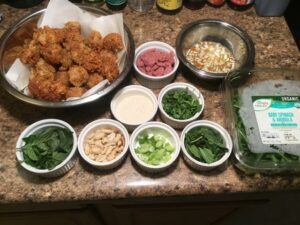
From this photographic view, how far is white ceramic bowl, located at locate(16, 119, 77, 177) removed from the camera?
2.65 feet

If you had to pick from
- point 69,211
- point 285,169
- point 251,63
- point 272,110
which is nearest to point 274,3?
point 251,63

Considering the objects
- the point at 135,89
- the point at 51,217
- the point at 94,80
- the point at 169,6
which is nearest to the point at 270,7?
the point at 169,6

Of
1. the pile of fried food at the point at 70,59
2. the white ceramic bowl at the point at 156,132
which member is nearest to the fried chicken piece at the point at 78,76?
the pile of fried food at the point at 70,59

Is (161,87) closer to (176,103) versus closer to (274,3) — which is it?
(176,103)

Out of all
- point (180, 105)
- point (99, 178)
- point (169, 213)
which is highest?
point (180, 105)

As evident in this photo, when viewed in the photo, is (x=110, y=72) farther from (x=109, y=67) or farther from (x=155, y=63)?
(x=155, y=63)

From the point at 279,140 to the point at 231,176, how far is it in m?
0.16

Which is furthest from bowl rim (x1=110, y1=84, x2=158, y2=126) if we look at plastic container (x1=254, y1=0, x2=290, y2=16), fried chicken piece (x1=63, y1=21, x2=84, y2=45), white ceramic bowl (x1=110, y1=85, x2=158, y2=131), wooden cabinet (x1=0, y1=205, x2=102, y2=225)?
plastic container (x1=254, y1=0, x2=290, y2=16)

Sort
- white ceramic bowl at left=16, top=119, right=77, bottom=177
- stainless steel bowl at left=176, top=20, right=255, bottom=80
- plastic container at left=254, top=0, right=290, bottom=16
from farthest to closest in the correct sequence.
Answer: plastic container at left=254, top=0, right=290, bottom=16
stainless steel bowl at left=176, top=20, right=255, bottom=80
white ceramic bowl at left=16, top=119, right=77, bottom=177

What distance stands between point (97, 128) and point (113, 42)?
0.91 ft

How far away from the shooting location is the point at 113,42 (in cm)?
98

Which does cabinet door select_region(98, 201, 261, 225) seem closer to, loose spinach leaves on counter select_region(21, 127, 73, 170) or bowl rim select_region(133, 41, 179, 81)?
loose spinach leaves on counter select_region(21, 127, 73, 170)

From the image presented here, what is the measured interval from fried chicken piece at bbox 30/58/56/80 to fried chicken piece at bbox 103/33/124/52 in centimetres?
19

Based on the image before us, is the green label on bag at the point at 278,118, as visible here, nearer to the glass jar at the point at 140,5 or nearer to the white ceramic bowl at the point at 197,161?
the white ceramic bowl at the point at 197,161
